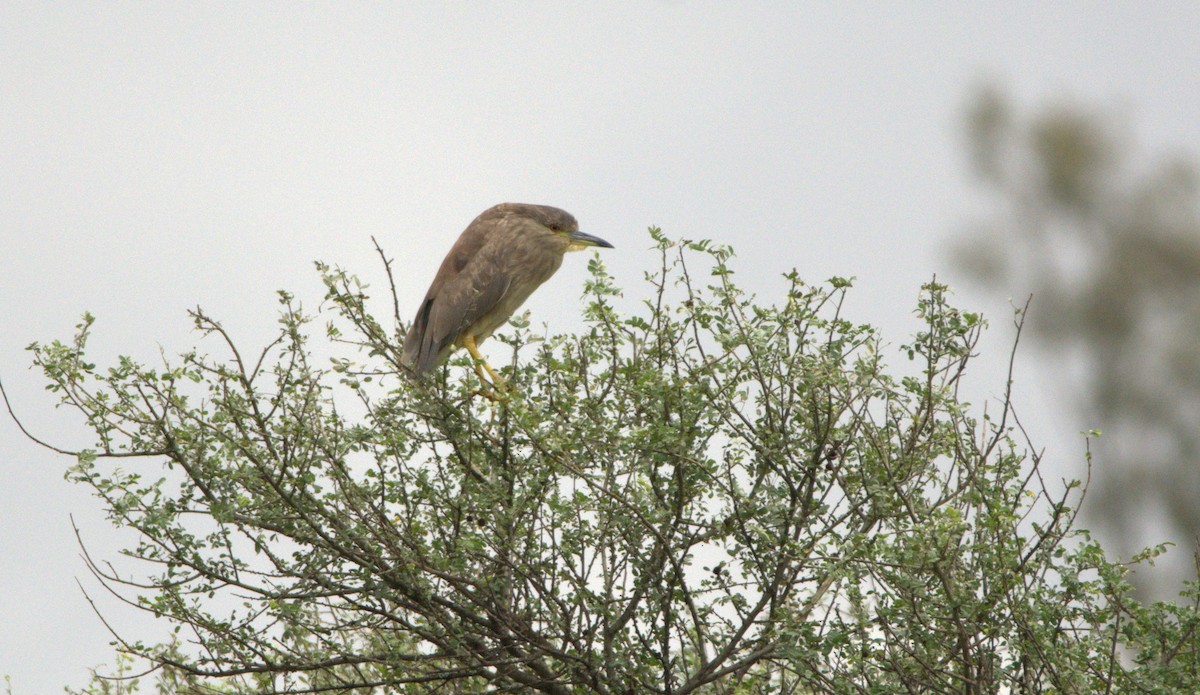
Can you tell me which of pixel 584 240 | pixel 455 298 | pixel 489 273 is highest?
pixel 584 240

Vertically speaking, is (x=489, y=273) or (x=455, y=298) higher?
(x=489, y=273)

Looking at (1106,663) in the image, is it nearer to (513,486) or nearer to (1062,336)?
(513,486)

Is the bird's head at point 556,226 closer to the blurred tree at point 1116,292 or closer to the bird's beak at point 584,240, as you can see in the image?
the bird's beak at point 584,240

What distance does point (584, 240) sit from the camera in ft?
21.0

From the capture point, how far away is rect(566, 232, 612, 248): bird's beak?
6.41 m

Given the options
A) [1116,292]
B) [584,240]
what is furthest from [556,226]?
[1116,292]

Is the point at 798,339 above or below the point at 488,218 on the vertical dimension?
below

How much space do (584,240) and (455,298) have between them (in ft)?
3.03

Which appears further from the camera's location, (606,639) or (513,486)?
(513,486)

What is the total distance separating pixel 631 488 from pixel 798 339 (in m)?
0.70

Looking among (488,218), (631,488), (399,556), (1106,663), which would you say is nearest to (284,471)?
(399,556)

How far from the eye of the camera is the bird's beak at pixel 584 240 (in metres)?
6.41

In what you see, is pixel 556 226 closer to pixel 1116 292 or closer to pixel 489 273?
pixel 489 273

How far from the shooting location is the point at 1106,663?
3.56 metres
